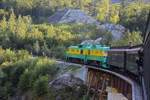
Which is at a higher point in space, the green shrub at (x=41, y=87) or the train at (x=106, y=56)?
the train at (x=106, y=56)

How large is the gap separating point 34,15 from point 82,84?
102210mm

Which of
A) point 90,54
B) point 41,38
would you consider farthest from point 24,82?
point 41,38

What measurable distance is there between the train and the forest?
6874 millimetres

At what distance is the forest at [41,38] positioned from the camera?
32.2 metres

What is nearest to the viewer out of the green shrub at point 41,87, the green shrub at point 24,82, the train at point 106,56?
the train at point 106,56

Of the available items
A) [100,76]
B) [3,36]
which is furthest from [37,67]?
[3,36]

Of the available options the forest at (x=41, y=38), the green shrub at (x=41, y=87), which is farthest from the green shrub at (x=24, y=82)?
the green shrub at (x=41, y=87)

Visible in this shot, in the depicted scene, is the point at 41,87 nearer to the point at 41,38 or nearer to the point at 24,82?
the point at 24,82

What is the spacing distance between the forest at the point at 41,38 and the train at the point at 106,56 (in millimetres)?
6874

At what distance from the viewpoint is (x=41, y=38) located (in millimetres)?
64062

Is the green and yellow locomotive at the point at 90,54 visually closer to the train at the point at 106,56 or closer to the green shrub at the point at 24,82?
the train at the point at 106,56

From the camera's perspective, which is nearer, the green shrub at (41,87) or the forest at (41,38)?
the green shrub at (41,87)

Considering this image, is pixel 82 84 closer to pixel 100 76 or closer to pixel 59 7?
pixel 100 76

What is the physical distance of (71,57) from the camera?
31.9 meters
